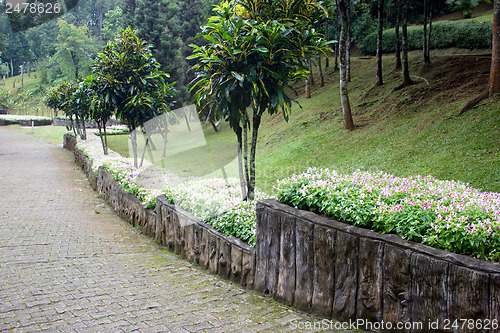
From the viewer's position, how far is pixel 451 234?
3.11 meters

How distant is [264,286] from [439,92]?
44.7 ft

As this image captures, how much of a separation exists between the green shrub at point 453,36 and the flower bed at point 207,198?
2178 cm

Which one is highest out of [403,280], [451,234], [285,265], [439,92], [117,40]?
[117,40]

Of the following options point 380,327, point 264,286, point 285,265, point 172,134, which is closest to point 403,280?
point 380,327

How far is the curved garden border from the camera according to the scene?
284cm

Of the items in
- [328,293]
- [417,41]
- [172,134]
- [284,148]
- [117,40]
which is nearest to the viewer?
[328,293]

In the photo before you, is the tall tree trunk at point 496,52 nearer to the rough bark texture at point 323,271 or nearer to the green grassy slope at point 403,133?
the green grassy slope at point 403,133

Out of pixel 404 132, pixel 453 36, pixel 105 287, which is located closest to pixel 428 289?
pixel 105 287

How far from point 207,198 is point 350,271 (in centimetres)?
295

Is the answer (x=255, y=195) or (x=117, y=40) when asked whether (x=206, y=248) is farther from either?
(x=117, y=40)

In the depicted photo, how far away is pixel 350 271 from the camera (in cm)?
355

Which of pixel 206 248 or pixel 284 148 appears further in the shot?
pixel 284 148

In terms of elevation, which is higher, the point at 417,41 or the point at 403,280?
the point at 417,41

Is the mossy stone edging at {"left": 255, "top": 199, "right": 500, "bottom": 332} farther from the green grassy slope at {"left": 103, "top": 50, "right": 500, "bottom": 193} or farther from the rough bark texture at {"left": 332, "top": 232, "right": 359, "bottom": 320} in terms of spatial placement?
the green grassy slope at {"left": 103, "top": 50, "right": 500, "bottom": 193}
